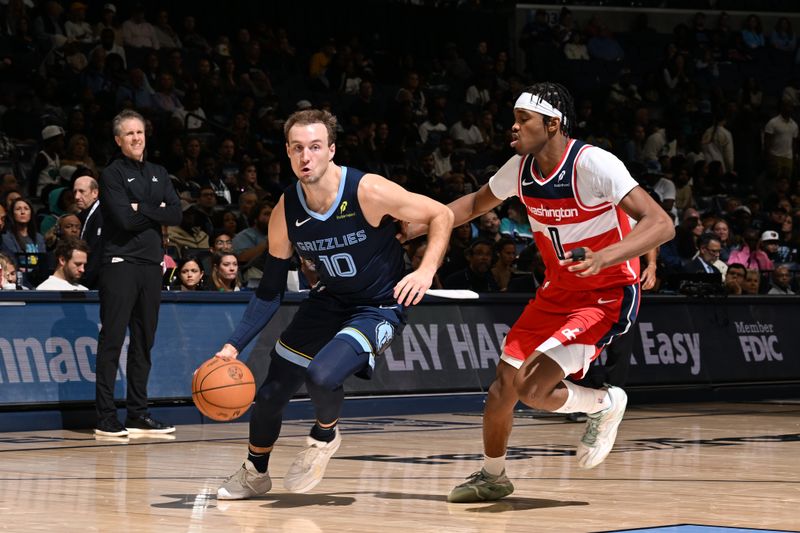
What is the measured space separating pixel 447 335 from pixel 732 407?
132 inches

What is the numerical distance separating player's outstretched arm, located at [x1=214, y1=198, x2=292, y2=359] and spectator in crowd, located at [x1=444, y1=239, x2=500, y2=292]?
763cm

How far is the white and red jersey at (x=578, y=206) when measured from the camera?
21.8 ft

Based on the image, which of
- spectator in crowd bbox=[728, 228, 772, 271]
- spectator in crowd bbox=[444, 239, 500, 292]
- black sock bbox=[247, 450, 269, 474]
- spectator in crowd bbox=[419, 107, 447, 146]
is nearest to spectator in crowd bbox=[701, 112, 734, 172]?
spectator in crowd bbox=[728, 228, 772, 271]

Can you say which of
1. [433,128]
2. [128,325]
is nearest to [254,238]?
[128,325]

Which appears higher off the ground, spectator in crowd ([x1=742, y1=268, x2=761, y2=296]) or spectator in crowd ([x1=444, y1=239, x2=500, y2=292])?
spectator in crowd ([x1=444, y1=239, x2=500, y2=292])

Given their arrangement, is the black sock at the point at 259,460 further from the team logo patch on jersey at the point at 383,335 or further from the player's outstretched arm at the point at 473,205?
the player's outstretched arm at the point at 473,205

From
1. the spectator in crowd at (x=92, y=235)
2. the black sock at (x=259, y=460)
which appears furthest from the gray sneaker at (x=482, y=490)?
the spectator in crowd at (x=92, y=235)

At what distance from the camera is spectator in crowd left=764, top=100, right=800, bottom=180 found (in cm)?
2342

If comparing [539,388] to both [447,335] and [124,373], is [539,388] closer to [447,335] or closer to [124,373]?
[124,373]

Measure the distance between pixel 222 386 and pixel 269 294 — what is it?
0.53m

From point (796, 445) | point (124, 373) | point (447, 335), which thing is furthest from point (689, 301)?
point (124, 373)

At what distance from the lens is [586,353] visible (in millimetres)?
6840

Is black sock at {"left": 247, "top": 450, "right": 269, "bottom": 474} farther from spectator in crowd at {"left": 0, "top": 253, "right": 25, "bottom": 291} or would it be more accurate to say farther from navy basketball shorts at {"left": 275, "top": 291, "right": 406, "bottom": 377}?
spectator in crowd at {"left": 0, "top": 253, "right": 25, "bottom": 291}

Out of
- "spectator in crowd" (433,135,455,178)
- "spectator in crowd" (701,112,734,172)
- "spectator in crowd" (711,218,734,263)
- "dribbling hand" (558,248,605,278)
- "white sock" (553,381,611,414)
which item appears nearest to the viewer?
"dribbling hand" (558,248,605,278)
